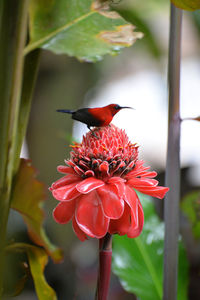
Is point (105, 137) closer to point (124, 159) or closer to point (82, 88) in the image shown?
point (124, 159)

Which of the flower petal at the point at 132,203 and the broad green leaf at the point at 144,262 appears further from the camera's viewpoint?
the broad green leaf at the point at 144,262

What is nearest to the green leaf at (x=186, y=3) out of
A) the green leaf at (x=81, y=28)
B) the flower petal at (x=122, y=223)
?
the green leaf at (x=81, y=28)

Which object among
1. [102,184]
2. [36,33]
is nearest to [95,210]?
[102,184]

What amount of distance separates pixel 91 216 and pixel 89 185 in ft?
0.05

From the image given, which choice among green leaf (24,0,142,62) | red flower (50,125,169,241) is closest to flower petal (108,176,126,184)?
red flower (50,125,169,241)

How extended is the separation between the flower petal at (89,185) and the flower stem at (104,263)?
32mm

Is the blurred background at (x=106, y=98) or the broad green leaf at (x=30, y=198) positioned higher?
the blurred background at (x=106, y=98)

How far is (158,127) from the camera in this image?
0.58 metres

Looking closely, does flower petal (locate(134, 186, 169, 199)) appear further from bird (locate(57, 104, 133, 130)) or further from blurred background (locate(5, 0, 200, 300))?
blurred background (locate(5, 0, 200, 300))

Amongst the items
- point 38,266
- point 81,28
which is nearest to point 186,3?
point 81,28

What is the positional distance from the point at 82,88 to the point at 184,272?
0.43 m

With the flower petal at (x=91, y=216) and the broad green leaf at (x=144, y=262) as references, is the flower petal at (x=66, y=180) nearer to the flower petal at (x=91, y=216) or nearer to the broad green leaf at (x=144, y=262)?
the flower petal at (x=91, y=216)

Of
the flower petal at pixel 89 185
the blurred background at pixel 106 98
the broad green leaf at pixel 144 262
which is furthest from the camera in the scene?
the blurred background at pixel 106 98

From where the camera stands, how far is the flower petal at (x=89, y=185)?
15cm
